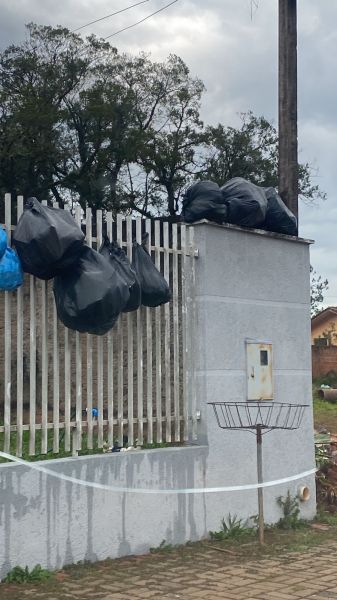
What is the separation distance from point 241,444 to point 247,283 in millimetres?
1496

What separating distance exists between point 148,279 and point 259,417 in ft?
6.36

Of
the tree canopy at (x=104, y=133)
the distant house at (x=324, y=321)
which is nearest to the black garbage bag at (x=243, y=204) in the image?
the tree canopy at (x=104, y=133)

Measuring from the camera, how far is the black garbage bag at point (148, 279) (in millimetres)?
6871

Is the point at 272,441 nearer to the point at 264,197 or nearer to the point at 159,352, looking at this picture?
the point at 159,352

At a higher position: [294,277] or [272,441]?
[294,277]

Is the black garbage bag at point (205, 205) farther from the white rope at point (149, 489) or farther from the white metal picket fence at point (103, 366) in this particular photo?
the white rope at point (149, 489)

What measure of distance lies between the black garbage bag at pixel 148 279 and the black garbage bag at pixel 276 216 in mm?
1881

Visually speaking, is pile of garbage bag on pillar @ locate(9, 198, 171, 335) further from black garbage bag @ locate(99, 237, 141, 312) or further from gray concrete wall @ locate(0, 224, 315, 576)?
gray concrete wall @ locate(0, 224, 315, 576)

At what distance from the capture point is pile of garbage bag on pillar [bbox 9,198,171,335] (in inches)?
234

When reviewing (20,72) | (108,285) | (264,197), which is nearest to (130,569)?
(108,285)

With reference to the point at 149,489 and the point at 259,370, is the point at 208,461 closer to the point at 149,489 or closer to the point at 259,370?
the point at 149,489

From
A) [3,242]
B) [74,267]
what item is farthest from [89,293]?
[3,242]

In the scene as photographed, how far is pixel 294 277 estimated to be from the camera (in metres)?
8.58

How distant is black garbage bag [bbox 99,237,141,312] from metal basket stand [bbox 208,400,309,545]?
1298 millimetres
